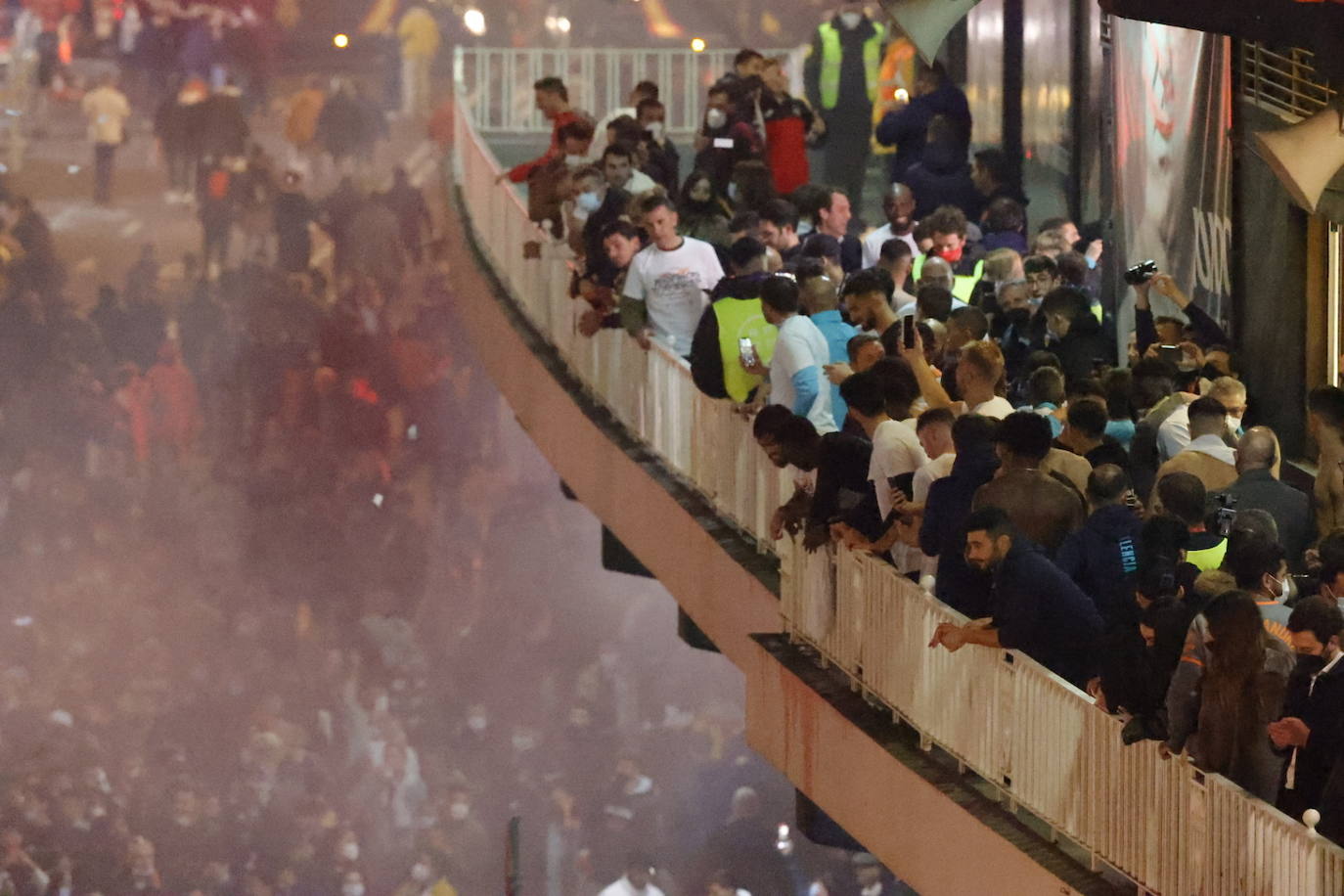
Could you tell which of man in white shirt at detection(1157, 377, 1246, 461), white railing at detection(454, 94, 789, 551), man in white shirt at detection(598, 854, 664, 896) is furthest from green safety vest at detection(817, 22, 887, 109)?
man in white shirt at detection(1157, 377, 1246, 461)

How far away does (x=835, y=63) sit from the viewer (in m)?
19.9

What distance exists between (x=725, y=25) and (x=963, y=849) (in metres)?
22.2

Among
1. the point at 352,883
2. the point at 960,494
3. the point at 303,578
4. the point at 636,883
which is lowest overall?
the point at 352,883

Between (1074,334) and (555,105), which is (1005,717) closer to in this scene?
(1074,334)

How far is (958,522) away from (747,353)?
9.12 ft

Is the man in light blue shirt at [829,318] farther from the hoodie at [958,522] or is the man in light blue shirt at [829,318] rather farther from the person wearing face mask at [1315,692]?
the person wearing face mask at [1315,692]

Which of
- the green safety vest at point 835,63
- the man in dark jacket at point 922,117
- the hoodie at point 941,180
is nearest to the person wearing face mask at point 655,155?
the man in dark jacket at point 922,117

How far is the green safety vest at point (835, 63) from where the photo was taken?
19.7 m

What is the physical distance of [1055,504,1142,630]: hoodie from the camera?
746 centimetres

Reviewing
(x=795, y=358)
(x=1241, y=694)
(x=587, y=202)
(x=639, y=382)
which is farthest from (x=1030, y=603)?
(x=587, y=202)

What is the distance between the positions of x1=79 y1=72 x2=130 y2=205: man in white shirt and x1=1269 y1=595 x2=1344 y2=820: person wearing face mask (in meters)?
26.8

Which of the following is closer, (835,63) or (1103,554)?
(1103,554)

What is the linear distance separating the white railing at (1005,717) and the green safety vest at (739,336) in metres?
0.41

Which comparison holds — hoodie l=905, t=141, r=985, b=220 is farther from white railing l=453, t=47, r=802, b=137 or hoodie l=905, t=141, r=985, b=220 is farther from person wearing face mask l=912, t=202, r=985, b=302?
white railing l=453, t=47, r=802, b=137
